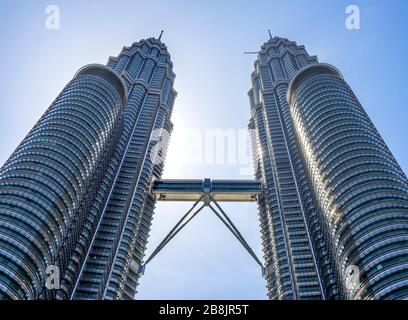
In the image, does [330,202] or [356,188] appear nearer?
[356,188]

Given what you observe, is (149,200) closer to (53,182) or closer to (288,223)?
(288,223)

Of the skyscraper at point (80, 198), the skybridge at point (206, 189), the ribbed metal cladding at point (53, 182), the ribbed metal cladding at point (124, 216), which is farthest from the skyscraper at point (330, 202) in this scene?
the ribbed metal cladding at point (53, 182)

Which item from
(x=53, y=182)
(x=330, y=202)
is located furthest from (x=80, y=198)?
(x=330, y=202)

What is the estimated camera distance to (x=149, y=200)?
152 meters

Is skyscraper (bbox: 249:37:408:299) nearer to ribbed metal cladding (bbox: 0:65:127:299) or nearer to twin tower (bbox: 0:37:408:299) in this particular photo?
twin tower (bbox: 0:37:408:299)

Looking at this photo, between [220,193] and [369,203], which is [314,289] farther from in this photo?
[220,193]

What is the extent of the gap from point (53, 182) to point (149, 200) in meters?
62.6

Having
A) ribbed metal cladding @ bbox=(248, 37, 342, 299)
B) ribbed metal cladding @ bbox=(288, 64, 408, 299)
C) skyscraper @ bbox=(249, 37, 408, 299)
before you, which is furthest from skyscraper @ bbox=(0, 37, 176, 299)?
ribbed metal cladding @ bbox=(288, 64, 408, 299)

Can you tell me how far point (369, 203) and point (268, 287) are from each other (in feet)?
188

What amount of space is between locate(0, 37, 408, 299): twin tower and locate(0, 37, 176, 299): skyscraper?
345mm

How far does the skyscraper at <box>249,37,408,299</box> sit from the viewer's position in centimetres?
8012

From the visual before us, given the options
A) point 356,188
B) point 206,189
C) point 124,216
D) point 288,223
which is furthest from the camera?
point 206,189

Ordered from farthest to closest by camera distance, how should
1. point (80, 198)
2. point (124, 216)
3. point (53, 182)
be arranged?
point (124, 216), point (80, 198), point (53, 182)
